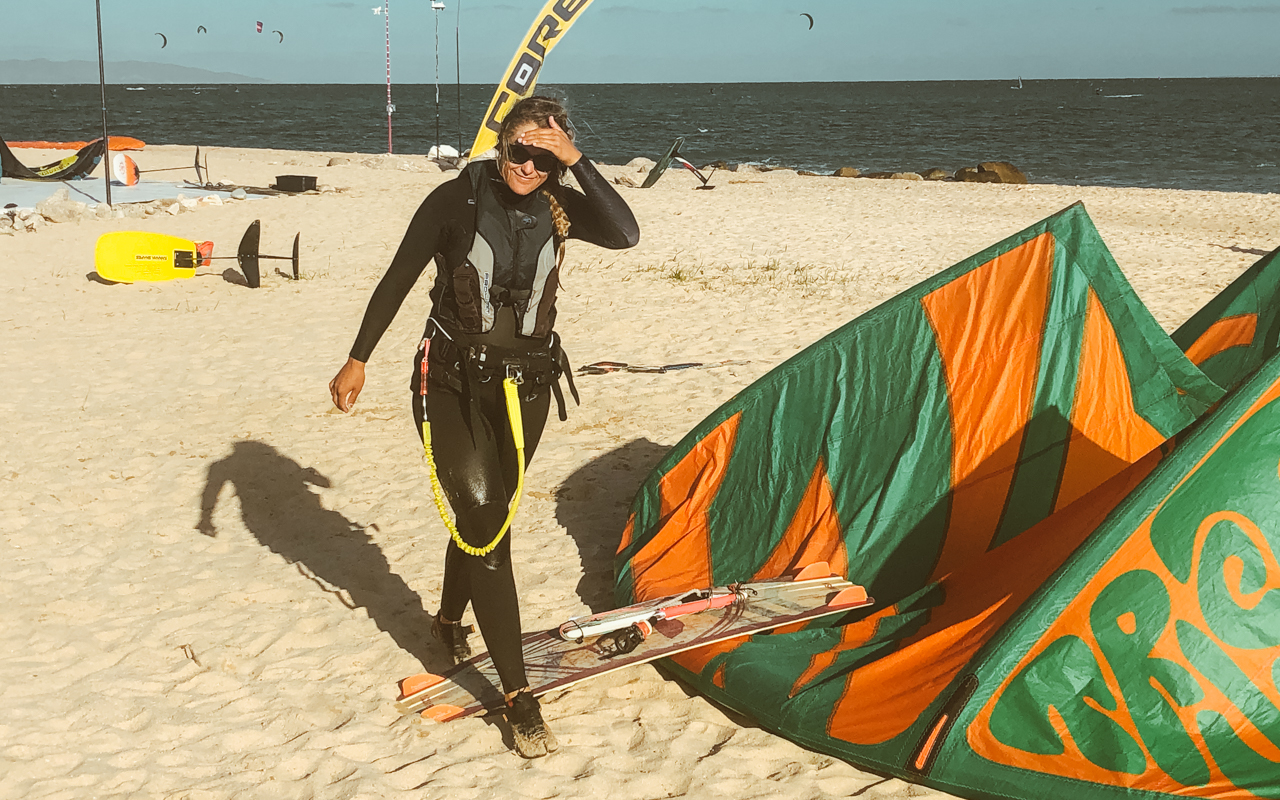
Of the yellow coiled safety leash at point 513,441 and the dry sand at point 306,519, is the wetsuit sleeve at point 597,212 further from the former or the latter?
the dry sand at point 306,519

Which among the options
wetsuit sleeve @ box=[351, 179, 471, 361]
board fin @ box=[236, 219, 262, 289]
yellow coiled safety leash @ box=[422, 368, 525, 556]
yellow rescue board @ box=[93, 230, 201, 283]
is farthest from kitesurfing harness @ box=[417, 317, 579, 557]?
yellow rescue board @ box=[93, 230, 201, 283]

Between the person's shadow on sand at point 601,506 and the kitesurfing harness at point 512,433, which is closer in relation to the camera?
the kitesurfing harness at point 512,433

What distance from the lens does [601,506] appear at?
613 cm

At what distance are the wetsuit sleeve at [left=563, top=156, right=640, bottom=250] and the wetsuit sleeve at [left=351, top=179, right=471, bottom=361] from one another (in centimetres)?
39

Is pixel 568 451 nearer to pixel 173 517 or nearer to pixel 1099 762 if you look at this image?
pixel 173 517

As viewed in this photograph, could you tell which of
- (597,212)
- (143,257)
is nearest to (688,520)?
(597,212)

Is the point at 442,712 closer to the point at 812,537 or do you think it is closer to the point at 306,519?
the point at 812,537

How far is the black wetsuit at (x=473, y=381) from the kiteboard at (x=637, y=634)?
372 mm

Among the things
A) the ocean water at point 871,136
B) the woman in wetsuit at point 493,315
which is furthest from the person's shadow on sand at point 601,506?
the ocean water at point 871,136

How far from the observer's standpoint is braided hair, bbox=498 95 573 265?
11.4 feet

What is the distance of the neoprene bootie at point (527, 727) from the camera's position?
3.63 metres

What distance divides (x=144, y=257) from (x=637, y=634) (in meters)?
9.66

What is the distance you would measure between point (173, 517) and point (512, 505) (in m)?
3.18

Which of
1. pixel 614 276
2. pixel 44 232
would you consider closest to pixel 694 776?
pixel 614 276
